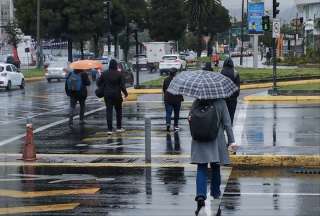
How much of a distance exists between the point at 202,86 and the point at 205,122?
0.46 metres

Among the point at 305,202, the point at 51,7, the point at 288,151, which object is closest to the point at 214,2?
the point at 51,7

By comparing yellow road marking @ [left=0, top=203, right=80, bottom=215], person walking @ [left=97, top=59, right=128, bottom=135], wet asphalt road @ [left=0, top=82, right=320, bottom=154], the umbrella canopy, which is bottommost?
wet asphalt road @ [left=0, top=82, right=320, bottom=154]

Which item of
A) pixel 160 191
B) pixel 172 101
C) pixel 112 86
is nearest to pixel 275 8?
pixel 172 101

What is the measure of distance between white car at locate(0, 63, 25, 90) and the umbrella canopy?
116 feet

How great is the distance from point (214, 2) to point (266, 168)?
198 feet

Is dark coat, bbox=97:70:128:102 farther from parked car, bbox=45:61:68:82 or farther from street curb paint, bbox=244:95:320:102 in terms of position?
parked car, bbox=45:61:68:82

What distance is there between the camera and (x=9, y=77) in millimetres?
44375

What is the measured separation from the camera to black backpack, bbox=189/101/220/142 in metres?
9.42

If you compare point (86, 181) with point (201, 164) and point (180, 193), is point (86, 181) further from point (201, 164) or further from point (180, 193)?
point (201, 164)

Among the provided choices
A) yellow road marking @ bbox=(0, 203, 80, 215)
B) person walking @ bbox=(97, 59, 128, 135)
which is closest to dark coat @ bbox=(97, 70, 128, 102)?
person walking @ bbox=(97, 59, 128, 135)

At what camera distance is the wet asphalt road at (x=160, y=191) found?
32.3 feet

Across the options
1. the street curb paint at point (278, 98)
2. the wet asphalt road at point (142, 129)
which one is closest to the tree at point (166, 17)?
the street curb paint at point (278, 98)

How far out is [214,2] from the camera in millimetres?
72875

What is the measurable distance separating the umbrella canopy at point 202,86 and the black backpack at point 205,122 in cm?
19
